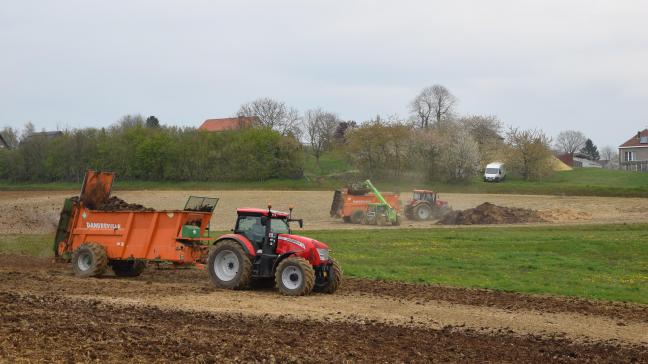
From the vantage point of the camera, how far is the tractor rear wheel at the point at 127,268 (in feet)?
67.9

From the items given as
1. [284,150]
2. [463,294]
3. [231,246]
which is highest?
[284,150]

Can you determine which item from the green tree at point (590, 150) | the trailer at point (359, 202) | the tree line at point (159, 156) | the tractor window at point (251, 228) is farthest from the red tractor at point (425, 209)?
the green tree at point (590, 150)

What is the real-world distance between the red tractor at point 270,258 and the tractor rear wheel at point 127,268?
3494 millimetres

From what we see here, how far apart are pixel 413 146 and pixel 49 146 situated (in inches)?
1517

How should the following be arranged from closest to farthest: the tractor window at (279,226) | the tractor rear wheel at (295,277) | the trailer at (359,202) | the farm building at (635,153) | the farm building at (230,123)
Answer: the tractor rear wheel at (295,277), the tractor window at (279,226), the trailer at (359,202), the farm building at (230,123), the farm building at (635,153)

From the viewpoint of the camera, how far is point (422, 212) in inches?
1890

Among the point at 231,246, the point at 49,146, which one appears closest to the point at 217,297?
the point at 231,246

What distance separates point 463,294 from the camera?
17656 millimetres

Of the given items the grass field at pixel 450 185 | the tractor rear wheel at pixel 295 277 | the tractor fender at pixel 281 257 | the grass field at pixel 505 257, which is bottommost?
the grass field at pixel 505 257

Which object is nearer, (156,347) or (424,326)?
(156,347)

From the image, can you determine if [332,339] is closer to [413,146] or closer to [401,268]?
[401,268]

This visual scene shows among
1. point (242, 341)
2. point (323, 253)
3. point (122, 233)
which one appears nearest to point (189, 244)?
point (122, 233)

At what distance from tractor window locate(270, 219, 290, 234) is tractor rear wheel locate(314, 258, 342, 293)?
57.1 inches

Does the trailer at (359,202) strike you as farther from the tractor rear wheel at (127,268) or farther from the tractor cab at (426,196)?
the tractor rear wheel at (127,268)
